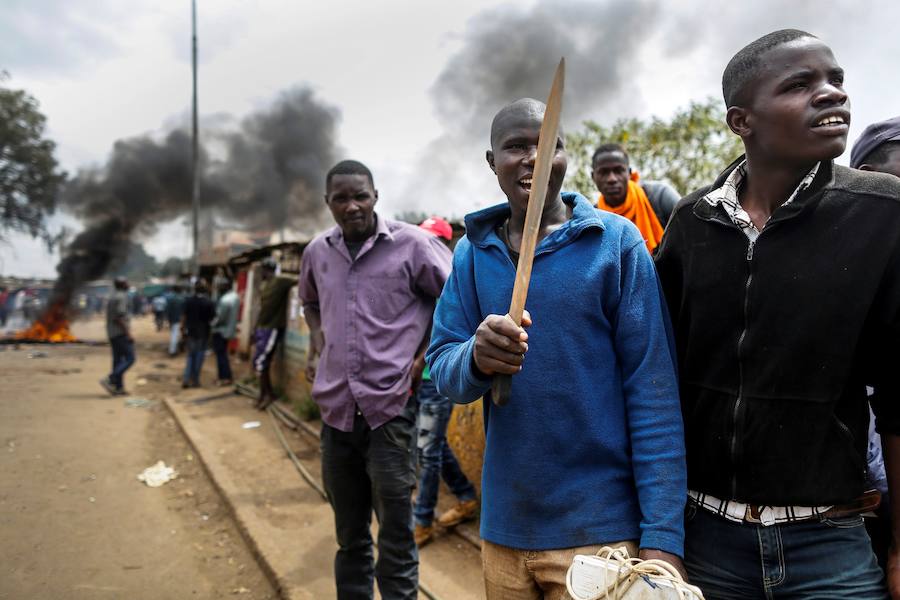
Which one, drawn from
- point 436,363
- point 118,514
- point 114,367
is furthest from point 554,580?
point 114,367

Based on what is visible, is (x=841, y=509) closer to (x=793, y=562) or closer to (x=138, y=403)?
(x=793, y=562)

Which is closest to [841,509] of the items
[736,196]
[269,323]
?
[736,196]

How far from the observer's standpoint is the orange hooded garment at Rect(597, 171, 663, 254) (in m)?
3.49

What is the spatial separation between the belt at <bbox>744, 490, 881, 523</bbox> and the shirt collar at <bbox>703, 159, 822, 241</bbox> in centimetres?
59

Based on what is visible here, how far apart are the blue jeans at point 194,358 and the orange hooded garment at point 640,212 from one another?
30.1 feet

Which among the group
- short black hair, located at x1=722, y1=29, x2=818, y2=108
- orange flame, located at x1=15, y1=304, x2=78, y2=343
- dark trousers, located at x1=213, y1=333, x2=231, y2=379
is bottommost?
orange flame, located at x1=15, y1=304, x2=78, y2=343

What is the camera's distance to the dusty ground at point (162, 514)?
367cm

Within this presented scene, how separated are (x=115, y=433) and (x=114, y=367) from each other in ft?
10.9

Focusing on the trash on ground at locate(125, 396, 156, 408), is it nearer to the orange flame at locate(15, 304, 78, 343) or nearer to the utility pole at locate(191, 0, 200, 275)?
the utility pole at locate(191, 0, 200, 275)

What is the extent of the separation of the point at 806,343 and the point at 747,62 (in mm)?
627

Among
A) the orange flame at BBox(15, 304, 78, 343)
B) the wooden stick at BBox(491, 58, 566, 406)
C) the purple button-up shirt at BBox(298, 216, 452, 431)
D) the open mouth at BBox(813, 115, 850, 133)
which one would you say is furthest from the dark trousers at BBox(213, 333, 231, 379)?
the orange flame at BBox(15, 304, 78, 343)

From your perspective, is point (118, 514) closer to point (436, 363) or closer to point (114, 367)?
point (436, 363)

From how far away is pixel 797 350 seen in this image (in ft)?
4.07

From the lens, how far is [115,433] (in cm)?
747
